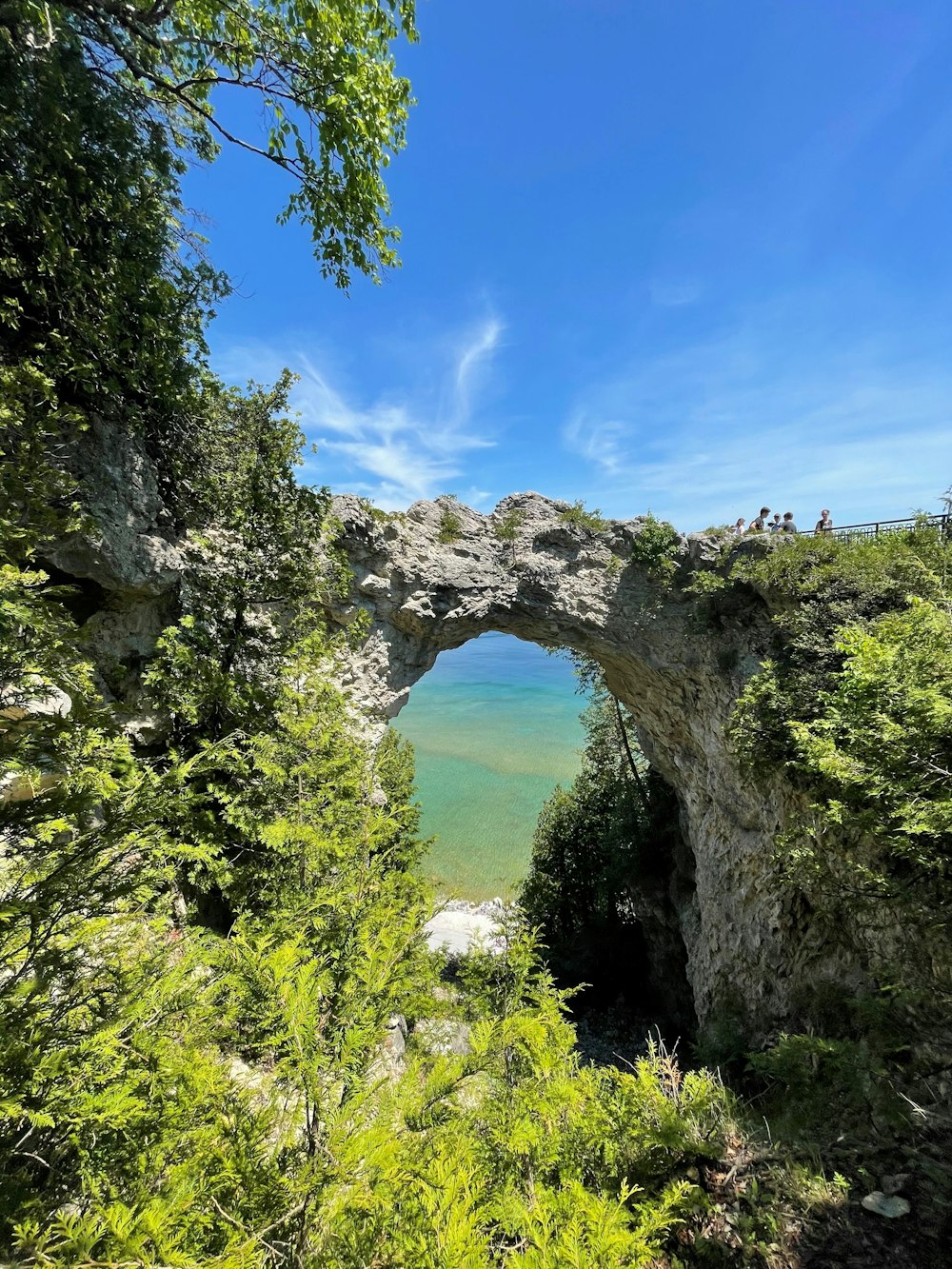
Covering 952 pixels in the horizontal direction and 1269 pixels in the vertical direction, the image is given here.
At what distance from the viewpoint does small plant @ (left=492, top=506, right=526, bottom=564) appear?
11578 mm

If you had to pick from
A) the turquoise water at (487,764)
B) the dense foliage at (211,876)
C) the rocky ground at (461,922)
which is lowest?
the rocky ground at (461,922)

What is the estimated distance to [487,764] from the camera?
3319cm

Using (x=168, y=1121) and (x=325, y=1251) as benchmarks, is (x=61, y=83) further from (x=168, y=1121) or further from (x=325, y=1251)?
(x=325, y=1251)

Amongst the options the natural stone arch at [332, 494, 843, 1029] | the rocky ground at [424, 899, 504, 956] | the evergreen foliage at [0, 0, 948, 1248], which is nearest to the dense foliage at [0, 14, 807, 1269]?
the evergreen foliage at [0, 0, 948, 1248]

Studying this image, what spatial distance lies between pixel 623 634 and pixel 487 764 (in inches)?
945

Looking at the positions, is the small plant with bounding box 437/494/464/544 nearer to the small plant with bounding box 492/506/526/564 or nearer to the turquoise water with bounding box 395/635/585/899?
the small plant with bounding box 492/506/526/564

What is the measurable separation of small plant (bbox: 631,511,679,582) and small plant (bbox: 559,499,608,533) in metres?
0.97

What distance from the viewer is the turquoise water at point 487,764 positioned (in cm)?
2300

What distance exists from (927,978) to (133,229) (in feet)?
35.4

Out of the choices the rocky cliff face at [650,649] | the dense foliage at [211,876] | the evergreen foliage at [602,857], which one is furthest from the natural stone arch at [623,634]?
the dense foliage at [211,876]

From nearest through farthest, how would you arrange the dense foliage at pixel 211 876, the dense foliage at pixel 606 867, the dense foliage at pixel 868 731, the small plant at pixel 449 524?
the dense foliage at pixel 211 876, the dense foliage at pixel 868 731, the small plant at pixel 449 524, the dense foliage at pixel 606 867

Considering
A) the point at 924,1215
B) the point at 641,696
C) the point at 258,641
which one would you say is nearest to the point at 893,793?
the point at 924,1215

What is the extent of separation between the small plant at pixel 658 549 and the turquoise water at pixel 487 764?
3876 millimetres

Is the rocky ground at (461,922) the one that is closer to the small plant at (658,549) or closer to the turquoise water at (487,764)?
the turquoise water at (487,764)
